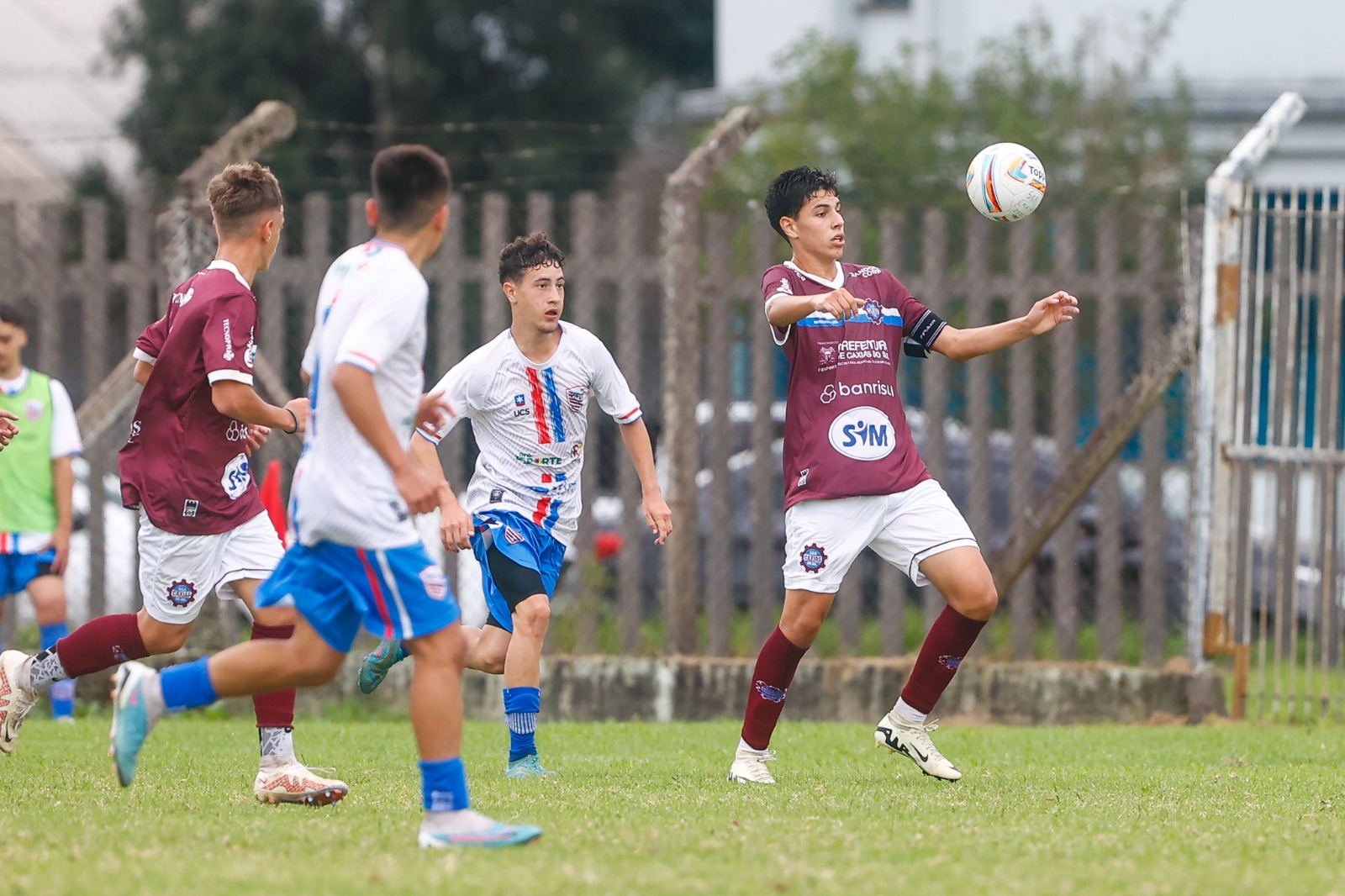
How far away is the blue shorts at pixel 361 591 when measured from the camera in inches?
182

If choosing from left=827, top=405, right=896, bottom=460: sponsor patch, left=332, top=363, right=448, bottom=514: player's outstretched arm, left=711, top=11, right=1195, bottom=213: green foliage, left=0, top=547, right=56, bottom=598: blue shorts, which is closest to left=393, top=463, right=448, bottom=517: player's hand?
left=332, top=363, right=448, bottom=514: player's outstretched arm

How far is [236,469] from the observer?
19.8 feet

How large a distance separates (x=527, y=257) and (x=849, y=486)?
1.62 meters

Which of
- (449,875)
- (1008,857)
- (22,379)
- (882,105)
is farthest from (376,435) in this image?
(882,105)

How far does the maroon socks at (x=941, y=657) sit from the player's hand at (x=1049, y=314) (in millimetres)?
1105

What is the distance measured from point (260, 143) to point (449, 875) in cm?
633

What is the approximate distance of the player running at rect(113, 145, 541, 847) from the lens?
4535 mm

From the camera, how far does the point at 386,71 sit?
22.2 m

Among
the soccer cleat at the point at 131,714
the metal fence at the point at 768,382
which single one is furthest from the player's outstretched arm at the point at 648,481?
the metal fence at the point at 768,382

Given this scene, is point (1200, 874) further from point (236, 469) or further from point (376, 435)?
point (236, 469)

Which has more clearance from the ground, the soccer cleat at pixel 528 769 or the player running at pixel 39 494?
the player running at pixel 39 494

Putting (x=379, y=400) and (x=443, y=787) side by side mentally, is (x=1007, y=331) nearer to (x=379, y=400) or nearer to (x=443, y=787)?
(x=379, y=400)

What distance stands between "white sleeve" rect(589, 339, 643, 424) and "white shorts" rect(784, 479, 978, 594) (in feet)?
2.98

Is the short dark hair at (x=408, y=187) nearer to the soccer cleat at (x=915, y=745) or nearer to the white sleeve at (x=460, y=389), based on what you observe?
the white sleeve at (x=460, y=389)
